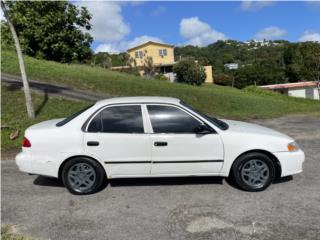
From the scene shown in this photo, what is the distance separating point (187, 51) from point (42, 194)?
94009mm

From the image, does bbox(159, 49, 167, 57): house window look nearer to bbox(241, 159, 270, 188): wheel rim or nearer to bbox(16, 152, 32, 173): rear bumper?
bbox(16, 152, 32, 173): rear bumper

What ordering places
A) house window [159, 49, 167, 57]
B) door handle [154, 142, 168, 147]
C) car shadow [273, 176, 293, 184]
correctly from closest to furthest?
door handle [154, 142, 168, 147] → car shadow [273, 176, 293, 184] → house window [159, 49, 167, 57]

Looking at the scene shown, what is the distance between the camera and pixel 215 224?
409cm

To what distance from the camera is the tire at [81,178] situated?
17.1 ft

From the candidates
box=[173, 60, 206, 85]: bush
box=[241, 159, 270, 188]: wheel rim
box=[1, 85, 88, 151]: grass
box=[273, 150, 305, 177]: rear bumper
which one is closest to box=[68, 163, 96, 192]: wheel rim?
box=[241, 159, 270, 188]: wheel rim

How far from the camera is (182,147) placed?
507 cm

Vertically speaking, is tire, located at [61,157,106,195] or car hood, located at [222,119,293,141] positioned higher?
car hood, located at [222,119,293,141]

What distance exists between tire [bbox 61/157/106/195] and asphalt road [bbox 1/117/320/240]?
5.4 inches

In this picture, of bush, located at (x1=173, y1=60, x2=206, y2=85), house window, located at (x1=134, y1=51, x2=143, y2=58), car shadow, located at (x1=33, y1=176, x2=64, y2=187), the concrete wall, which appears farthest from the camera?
house window, located at (x1=134, y1=51, x2=143, y2=58)

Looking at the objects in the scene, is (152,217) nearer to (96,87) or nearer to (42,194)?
(42,194)

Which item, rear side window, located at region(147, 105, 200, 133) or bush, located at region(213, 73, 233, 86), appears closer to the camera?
rear side window, located at region(147, 105, 200, 133)

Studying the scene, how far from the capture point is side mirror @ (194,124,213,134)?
5082 millimetres

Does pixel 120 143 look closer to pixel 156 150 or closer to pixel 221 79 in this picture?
pixel 156 150

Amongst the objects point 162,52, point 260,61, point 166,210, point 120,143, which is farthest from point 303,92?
point 166,210
